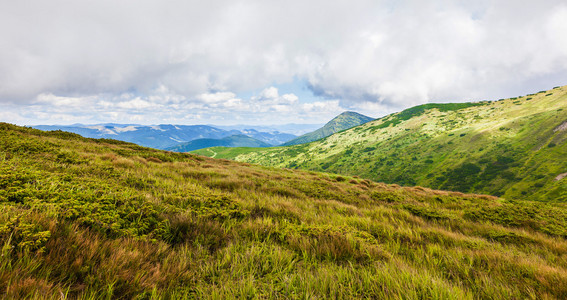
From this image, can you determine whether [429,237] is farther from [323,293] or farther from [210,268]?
[210,268]

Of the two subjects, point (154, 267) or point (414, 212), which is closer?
point (154, 267)

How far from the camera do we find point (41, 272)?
5.78 feet

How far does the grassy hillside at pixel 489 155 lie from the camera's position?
9975 centimetres

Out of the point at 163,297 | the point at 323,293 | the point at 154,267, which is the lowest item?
the point at 323,293

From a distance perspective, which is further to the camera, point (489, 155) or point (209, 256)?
point (489, 155)

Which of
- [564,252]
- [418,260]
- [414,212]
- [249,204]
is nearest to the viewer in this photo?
[418,260]

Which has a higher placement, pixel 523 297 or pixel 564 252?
pixel 523 297

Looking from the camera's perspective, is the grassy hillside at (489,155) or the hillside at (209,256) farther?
the grassy hillside at (489,155)

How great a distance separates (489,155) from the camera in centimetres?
13000

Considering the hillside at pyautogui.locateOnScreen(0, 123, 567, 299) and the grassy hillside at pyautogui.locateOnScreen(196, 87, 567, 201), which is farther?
the grassy hillside at pyautogui.locateOnScreen(196, 87, 567, 201)

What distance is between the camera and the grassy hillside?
99.8 metres

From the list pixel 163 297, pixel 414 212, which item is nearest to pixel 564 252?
pixel 414 212

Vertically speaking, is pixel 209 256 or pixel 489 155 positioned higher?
pixel 209 256

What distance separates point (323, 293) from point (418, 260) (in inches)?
78.1
